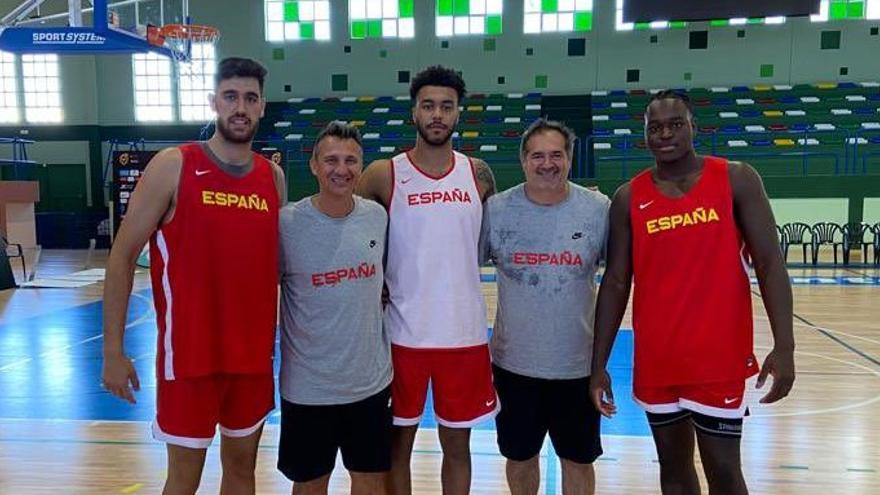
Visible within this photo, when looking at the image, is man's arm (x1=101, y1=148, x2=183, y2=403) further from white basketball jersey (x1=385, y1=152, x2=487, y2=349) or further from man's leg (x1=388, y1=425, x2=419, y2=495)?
man's leg (x1=388, y1=425, x2=419, y2=495)

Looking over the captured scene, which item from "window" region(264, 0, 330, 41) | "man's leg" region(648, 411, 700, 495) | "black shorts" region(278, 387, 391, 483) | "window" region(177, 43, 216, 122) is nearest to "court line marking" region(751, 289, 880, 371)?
"man's leg" region(648, 411, 700, 495)

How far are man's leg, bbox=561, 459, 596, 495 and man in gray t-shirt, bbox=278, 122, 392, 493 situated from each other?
0.68 metres

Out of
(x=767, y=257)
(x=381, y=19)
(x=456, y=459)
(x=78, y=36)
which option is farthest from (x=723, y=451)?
(x=381, y=19)

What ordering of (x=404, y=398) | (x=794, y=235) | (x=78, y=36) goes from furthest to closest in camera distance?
(x=794, y=235) < (x=78, y=36) < (x=404, y=398)

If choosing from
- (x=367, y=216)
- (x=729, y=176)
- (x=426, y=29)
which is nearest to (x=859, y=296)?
(x=729, y=176)

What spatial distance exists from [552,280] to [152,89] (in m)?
19.1

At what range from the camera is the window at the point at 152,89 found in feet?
61.7

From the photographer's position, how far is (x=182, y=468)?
84.8 inches

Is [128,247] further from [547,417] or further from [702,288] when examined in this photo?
[702,288]

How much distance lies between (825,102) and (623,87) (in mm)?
4748

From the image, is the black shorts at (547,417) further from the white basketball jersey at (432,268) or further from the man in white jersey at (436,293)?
the white basketball jersey at (432,268)

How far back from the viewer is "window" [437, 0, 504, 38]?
59.3ft

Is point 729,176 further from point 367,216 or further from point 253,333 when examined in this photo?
point 253,333

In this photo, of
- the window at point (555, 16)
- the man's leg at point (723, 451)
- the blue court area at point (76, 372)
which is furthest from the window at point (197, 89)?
the man's leg at point (723, 451)
